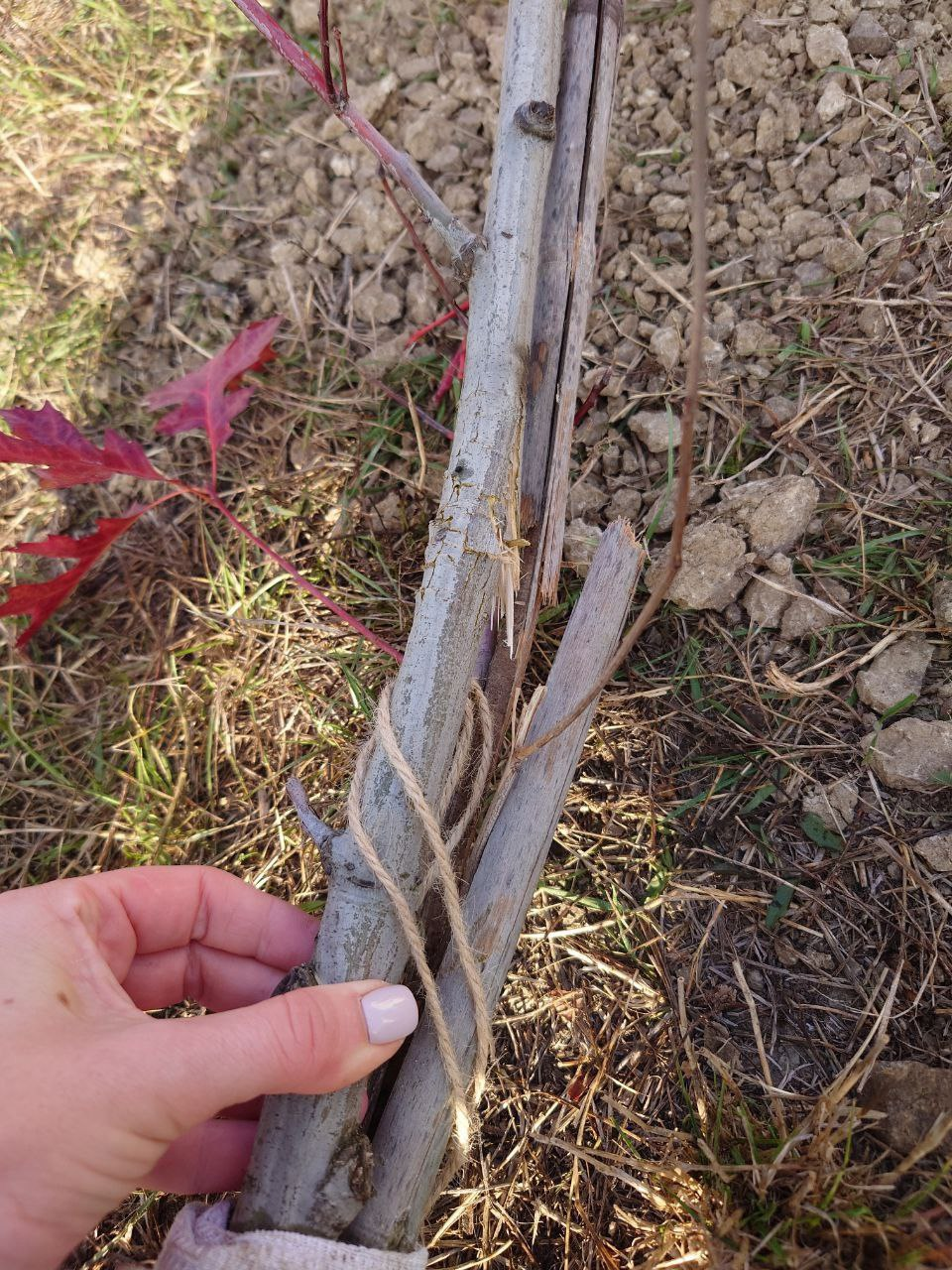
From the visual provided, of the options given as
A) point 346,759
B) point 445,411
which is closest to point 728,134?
point 445,411

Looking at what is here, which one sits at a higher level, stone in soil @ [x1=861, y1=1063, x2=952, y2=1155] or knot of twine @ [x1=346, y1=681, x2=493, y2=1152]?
knot of twine @ [x1=346, y1=681, x2=493, y2=1152]

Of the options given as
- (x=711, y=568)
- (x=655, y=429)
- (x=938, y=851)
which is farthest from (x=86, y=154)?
(x=938, y=851)

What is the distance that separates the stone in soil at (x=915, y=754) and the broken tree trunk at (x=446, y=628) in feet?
2.60

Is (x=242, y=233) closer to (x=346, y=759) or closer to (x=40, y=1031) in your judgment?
(x=346, y=759)

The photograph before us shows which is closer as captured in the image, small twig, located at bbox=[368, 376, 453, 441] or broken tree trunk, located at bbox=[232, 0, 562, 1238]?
broken tree trunk, located at bbox=[232, 0, 562, 1238]

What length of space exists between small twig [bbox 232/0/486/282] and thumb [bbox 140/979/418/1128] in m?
1.19

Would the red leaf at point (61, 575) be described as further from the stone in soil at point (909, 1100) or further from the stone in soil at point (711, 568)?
the stone in soil at point (909, 1100)

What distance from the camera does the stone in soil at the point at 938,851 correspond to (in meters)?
1.45

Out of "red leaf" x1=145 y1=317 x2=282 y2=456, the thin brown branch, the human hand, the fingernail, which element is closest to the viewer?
the thin brown branch

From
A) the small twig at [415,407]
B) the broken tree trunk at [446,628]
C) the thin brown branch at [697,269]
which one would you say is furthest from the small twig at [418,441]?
the thin brown branch at [697,269]

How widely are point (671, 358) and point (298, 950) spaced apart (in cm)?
144

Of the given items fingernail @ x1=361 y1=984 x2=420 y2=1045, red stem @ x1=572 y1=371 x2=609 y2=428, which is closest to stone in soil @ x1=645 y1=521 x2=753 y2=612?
red stem @ x1=572 y1=371 x2=609 y2=428

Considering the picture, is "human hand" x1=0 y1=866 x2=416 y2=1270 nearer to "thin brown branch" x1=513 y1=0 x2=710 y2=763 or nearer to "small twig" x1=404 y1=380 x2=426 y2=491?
"thin brown branch" x1=513 y1=0 x2=710 y2=763

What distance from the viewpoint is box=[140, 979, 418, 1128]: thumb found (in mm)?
1021
